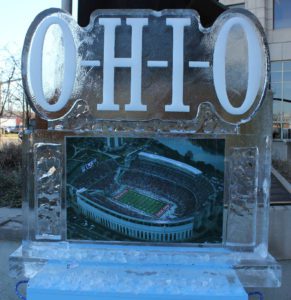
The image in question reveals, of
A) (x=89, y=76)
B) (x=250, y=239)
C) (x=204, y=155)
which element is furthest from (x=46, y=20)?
(x=250, y=239)

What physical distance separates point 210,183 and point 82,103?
0.84 meters

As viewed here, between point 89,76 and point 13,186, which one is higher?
point 89,76

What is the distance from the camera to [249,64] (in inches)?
100

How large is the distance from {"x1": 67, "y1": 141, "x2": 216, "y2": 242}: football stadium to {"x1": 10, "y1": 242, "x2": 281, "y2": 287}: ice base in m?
0.09

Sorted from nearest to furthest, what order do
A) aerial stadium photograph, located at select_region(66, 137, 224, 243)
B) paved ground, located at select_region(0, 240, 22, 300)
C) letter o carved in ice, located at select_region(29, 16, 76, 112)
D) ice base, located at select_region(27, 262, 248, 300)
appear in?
ice base, located at select_region(27, 262, 248, 300) → letter o carved in ice, located at select_region(29, 16, 76, 112) → aerial stadium photograph, located at select_region(66, 137, 224, 243) → paved ground, located at select_region(0, 240, 22, 300)

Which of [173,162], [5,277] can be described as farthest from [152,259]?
[5,277]

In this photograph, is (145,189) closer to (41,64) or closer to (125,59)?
(125,59)

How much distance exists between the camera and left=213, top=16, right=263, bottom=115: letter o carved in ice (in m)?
2.53

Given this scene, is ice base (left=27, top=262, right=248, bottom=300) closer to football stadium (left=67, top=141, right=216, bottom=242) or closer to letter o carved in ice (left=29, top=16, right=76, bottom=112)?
football stadium (left=67, top=141, right=216, bottom=242)

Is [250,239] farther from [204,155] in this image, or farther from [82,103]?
[82,103]

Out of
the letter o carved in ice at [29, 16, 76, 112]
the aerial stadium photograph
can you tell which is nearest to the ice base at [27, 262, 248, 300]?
the aerial stadium photograph

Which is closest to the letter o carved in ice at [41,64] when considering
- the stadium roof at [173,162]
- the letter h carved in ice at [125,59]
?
the letter h carved in ice at [125,59]

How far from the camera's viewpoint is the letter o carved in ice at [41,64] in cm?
252

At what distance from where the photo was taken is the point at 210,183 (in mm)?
2643
